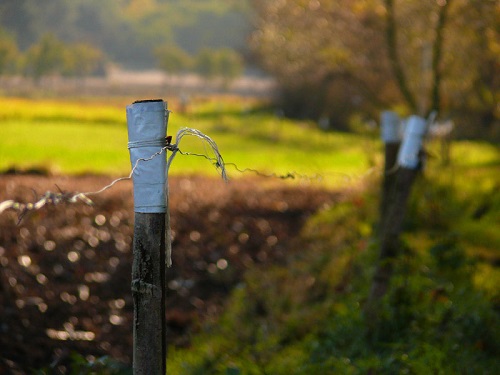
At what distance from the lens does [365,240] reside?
9117mm

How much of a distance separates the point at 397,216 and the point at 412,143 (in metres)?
0.54

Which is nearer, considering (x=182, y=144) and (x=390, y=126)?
(x=390, y=126)

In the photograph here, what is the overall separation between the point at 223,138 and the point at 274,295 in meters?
24.4

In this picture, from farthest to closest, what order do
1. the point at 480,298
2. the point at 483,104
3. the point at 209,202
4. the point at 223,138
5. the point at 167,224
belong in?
the point at 223,138 → the point at 483,104 → the point at 209,202 → the point at 480,298 → the point at 167,224

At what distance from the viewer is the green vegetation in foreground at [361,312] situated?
5461mm

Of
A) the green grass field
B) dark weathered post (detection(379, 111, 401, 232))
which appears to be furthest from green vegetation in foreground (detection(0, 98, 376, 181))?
dark weathered post (detection(379, 111, 401, 232))

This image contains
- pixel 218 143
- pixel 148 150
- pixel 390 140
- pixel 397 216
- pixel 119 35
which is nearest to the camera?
pixel 148 150

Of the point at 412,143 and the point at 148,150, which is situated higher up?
the point at 148,150

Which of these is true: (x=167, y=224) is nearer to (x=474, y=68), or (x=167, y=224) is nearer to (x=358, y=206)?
(x=358, y=206)

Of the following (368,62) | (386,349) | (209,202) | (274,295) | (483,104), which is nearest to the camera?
(386,349)

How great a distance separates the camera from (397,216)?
626 centimetres

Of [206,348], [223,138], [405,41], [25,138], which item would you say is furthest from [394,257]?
[223,138]

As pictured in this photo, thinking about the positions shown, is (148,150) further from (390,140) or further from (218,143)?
(218,143)

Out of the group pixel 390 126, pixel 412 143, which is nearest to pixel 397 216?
pixel 412 143
